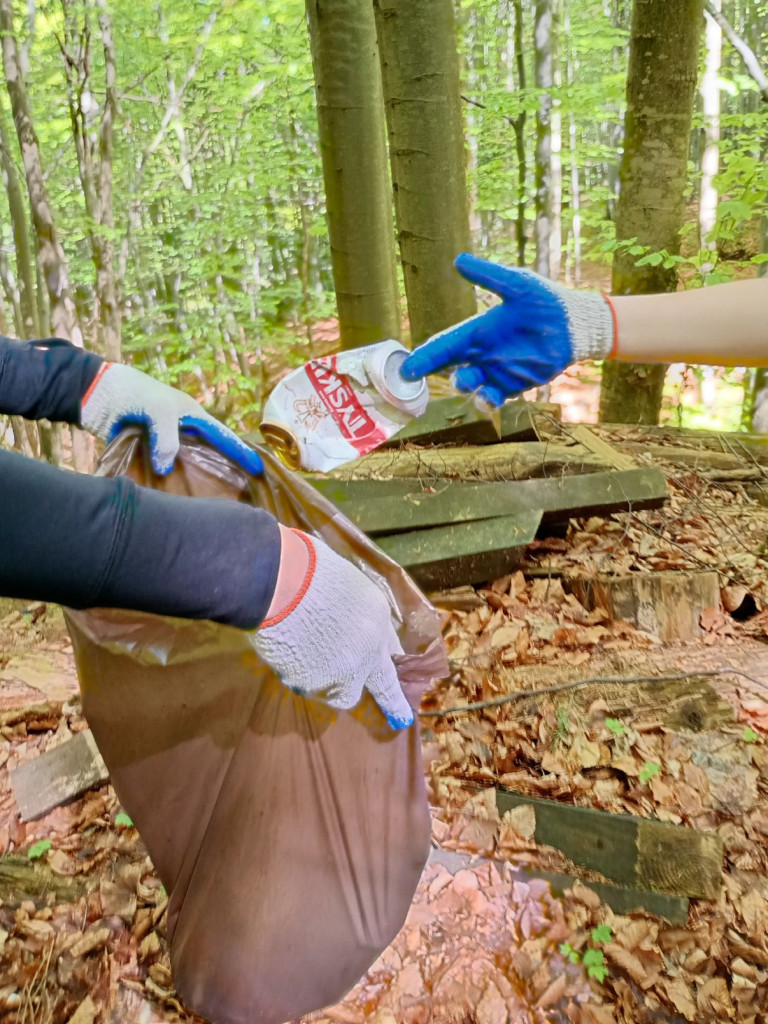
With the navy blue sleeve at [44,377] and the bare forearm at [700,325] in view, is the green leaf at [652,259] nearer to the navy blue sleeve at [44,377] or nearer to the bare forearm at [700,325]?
the bare forearm at [700,325]

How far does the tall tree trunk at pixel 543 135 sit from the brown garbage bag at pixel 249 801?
7.58m

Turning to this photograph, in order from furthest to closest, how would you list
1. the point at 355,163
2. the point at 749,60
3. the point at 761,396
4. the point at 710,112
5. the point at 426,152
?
the point at 710,112, the point at 761,396, the point at 749,60, the point at 355,163, the point at 426,152

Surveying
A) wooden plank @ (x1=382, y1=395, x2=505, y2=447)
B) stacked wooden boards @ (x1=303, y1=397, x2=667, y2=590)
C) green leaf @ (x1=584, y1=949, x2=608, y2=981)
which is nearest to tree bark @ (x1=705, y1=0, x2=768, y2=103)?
stacked wooden boards @ (x1=303, y1=397, x2=667, y2=590)

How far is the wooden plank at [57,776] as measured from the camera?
6.37 feet

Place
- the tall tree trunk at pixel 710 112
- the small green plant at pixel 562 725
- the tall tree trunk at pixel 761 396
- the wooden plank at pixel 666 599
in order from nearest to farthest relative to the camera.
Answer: the small green plant at pixel 562 725
the wooden plank at pixel 666 599
the tall tree trunk at pixel 761 396
the tall tree trunk at pixel 710 112

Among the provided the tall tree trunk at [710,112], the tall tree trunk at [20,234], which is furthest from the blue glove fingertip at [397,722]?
the tall tree trunk at [710,112]

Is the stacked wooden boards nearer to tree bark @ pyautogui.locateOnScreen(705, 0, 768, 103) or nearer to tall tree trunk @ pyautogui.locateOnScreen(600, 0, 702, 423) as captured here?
tall tree trunk @ pyautogui.locateOnScreen(600, 0, 702, 423)

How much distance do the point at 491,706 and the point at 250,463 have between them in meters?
1.14

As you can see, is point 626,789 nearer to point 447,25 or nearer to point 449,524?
point 449,524

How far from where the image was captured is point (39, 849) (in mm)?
1833

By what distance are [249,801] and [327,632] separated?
0.65 metres

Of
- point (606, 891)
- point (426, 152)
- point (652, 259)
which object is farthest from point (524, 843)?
point (652, 259)

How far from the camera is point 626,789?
5.88 ft

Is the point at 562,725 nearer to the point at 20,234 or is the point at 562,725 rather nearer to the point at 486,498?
the point at 486,498
